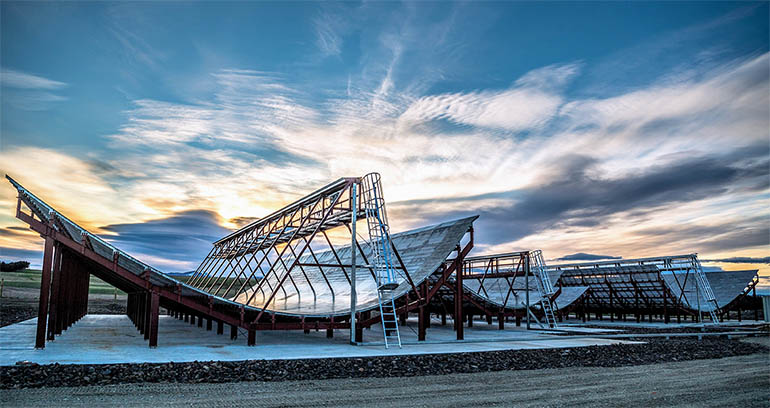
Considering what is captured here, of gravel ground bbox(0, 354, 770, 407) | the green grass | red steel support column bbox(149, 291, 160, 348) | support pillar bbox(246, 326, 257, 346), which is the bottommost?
gravel ground bbox(0, 354, 770, 407)

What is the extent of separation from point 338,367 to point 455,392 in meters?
3.77

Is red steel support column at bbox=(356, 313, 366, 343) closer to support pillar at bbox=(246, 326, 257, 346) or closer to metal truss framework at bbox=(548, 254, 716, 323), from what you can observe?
support pillar at bbox=(246, 326, 257, 346)

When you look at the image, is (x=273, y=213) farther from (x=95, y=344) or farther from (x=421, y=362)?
(x=421, y=362)

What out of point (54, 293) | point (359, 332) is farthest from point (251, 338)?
point (54, 293)

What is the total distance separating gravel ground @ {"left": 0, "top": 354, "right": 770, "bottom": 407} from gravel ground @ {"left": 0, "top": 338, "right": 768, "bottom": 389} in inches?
26.7

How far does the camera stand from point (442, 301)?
27953 millimetres

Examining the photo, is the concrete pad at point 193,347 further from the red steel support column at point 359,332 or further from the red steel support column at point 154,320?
the red steel support column at point 359,332

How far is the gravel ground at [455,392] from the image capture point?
29.8 ft

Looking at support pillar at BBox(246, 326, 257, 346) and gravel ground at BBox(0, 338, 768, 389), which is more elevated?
Result: support pillar at BBox(246, 326, 257, 346)

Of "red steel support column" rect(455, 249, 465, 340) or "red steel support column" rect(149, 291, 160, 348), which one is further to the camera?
"red steel support column" rect(455, 249, 465, 340)

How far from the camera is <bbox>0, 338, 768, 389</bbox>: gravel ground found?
35.4ft

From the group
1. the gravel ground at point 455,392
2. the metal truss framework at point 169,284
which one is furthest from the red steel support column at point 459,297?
the gravel ground at point 455,392

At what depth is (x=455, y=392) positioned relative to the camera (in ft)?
34.0

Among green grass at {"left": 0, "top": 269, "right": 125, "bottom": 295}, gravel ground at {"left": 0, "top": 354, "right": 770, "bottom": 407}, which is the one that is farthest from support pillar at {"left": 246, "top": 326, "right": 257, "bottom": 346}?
green grass at {"left": 0, "top": 269, "right": 125, "bottom": 295}
